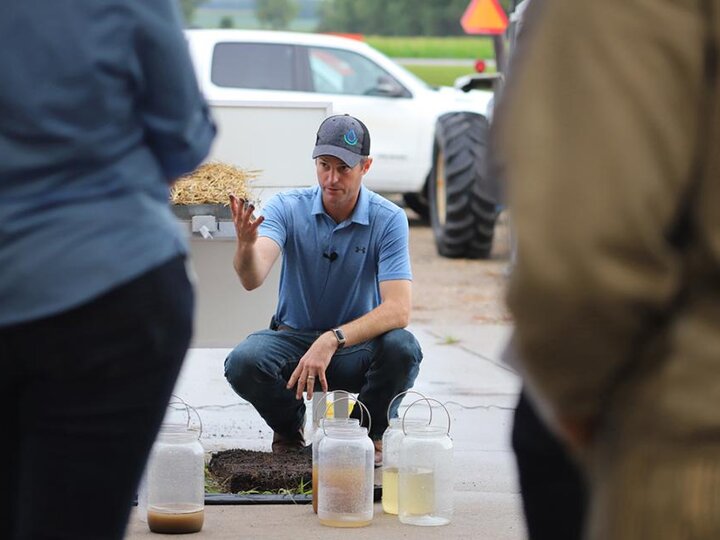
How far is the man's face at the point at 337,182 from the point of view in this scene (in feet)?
16.8

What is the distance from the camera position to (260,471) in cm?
503

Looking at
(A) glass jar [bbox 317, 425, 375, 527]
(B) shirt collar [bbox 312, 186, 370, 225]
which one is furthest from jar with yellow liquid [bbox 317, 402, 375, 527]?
(B) shirt collar [bbox 312, 186, 370, 225]

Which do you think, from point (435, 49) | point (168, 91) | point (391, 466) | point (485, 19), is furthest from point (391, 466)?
point (435, 49)

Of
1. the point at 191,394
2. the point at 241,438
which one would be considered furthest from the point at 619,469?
the point at 191,394

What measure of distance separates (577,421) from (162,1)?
868 mm

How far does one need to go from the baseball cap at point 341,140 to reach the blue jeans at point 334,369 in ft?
2.18

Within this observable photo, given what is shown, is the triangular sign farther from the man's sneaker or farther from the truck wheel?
the man's sneaker

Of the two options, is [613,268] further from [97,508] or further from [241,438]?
[241,438]

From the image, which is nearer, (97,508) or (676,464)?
(676,464)

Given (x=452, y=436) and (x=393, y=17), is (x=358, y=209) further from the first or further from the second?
(x=393, y=17)

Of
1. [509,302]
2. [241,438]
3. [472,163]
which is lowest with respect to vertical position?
[472,163]

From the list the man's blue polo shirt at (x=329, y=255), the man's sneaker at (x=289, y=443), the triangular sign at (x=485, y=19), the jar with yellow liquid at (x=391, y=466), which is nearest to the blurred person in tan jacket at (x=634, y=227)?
the jar with yellow liquid at (x=391, y=466)

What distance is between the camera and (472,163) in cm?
1186

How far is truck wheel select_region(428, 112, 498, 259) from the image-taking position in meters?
11.8
